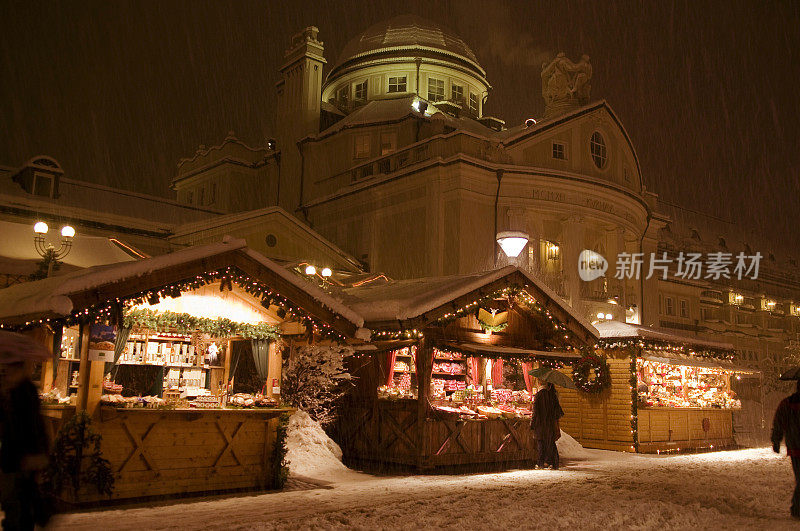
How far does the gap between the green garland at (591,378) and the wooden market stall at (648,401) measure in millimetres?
130

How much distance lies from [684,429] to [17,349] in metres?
20.3

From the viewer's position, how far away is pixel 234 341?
46.8 feet

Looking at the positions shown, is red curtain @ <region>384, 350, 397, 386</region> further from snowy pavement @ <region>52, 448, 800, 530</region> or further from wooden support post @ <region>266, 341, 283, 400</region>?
wooden support post @ <region>266, 341, 283, 400</region>

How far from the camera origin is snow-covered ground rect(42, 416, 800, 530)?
30.6 ft

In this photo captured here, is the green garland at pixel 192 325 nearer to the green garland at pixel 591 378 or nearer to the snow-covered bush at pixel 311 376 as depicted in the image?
the snow-covered bush at pixel 311 376

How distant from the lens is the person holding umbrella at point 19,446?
20.7 feet

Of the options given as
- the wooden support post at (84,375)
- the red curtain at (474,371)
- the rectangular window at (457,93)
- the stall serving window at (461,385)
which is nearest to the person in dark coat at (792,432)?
the stall serving window at (461,385)

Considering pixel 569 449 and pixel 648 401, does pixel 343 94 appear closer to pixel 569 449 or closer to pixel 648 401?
pixel 648 401

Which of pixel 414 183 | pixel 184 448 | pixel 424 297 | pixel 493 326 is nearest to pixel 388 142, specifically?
pixel 414 183

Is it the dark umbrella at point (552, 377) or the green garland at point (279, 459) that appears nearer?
the green garland at point (279, 459)

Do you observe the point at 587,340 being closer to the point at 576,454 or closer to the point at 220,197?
the point at 576,454

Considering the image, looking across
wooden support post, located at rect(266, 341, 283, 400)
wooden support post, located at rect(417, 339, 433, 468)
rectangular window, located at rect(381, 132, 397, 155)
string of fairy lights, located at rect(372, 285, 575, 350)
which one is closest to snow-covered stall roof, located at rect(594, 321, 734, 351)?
string of fairy lights, located at rect(372, 285, 575, 350)

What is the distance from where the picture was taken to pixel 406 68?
41438mm

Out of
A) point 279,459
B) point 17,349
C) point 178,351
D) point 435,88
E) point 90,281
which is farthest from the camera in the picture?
point 435,88
